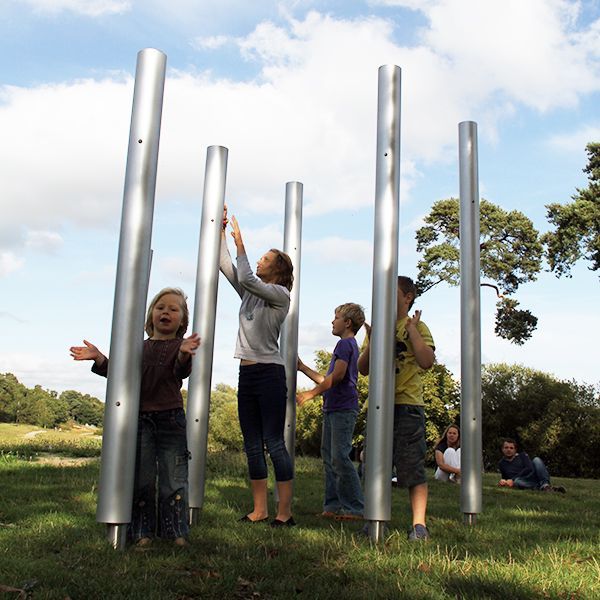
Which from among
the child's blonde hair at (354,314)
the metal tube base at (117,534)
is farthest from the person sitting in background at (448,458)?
the metal tube base at (117,534)

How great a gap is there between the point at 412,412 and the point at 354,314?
1328 mm

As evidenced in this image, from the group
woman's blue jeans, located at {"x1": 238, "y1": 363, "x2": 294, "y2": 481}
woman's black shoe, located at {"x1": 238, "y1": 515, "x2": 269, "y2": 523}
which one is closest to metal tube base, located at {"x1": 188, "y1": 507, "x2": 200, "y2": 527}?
woman's black shoe, located at {"x1": 238, "y1": 515, "x2": 269, "y2": 523}

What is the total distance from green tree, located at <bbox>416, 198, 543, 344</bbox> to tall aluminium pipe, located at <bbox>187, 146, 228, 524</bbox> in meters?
22.6

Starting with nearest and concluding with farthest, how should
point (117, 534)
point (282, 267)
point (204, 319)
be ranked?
point (117, 534) → point (204, 319) → point (282, 267)

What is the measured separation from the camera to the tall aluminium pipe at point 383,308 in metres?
4.73

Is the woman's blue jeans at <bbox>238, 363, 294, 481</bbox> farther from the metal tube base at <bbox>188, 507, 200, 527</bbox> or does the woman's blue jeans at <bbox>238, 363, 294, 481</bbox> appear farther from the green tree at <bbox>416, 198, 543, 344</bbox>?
the green tree at <bbox>416, 198, 543, 344</bbox>

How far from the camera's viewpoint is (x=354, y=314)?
6.20 metres

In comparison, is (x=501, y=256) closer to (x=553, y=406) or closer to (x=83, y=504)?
(x=553, y=406)

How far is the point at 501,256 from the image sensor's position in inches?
1107

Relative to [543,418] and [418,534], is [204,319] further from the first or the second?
[543,418]

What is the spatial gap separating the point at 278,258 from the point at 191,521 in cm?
196

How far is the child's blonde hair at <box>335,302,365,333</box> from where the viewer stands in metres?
6.17

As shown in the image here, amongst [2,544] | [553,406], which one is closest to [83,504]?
[2,544]

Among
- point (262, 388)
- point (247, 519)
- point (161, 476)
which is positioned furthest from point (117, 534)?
point (262, 388)
